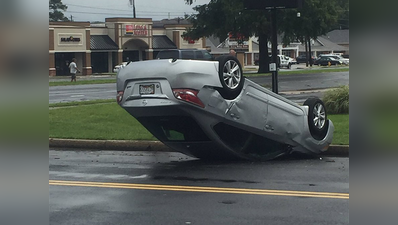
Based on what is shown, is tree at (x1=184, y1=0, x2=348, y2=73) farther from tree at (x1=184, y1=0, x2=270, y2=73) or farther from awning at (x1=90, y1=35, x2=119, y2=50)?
awning at (x1=90, y1=35, x2=119, y2=50)

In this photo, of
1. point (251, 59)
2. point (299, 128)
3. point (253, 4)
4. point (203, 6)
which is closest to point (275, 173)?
point (299, 128)

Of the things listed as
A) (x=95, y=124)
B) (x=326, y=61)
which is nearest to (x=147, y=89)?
(x=95, y=124)

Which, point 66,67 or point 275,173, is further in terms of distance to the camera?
point 66,67

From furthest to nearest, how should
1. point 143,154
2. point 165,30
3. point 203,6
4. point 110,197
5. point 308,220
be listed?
point 203,6, point 165,30, point 143,154, point 110,197, point 308,220

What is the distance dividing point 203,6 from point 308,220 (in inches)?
1588

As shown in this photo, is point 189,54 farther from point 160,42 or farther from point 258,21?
point 258,21

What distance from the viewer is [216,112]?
898cm

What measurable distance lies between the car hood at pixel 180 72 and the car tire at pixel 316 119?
2.11 meters

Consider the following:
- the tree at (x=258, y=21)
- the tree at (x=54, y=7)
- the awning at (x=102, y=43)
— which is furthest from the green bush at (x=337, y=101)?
the awning at (x=102, y=43)

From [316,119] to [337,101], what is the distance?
627 cm

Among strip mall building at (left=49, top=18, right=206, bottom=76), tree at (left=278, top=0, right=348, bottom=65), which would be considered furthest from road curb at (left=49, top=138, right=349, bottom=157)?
tree at (left=278, top=0, right=348, bottom=65)

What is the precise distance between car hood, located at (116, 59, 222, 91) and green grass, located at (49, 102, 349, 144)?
139 inches

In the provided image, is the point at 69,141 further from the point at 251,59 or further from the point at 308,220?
the point at 251,59
